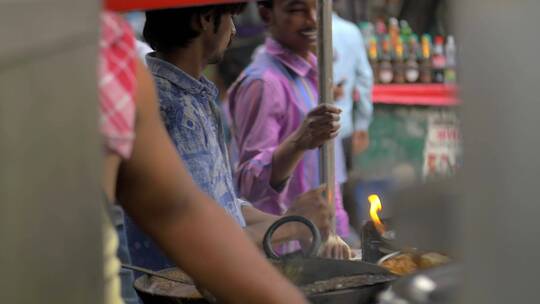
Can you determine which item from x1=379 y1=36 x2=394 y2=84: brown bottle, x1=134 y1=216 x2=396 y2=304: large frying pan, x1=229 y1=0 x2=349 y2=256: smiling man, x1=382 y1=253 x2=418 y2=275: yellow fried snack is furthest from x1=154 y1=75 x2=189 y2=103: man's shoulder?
x1=379 y1=36 x2=394 y2=84: brown bottle

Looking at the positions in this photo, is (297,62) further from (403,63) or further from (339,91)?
(403,63)

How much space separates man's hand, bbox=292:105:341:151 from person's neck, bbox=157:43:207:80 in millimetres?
621

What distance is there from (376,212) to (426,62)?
186 inches

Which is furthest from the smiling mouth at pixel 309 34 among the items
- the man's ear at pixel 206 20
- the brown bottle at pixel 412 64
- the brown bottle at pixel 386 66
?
the brown bottle at pixel 386 66

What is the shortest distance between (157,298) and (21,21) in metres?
1.19

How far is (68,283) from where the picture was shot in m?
1.29

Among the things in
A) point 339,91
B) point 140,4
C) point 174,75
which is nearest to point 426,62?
point 339,91

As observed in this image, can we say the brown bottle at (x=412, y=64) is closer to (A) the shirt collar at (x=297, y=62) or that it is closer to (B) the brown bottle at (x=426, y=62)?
(B) the brown bottle at (x=426, y=62)

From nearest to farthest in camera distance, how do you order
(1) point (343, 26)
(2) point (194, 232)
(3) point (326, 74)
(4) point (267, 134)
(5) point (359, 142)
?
1. (2) point (194, 232)
2. (3) point (326, 74)
3. (4) point (267, 134)
4. (5) point (359, 142)
5. (1) point (343, 26)

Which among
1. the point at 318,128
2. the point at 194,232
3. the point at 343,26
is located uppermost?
the point at 343,26

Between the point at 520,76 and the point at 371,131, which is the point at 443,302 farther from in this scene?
the point at 371,131

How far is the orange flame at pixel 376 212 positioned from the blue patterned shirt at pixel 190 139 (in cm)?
37

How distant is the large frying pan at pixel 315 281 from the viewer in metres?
2.20

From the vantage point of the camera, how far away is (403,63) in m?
7.81
